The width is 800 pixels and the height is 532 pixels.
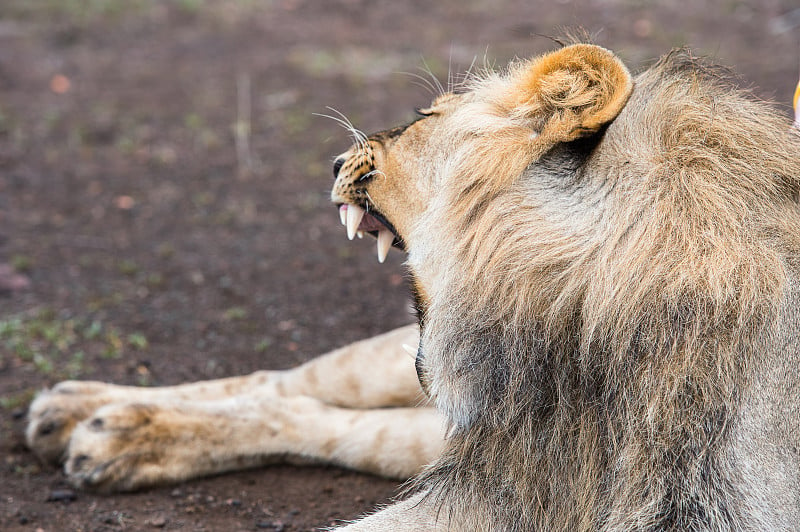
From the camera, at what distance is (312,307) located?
4105mm

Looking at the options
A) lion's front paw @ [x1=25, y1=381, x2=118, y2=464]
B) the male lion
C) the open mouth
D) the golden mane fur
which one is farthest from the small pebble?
the golden mane fur

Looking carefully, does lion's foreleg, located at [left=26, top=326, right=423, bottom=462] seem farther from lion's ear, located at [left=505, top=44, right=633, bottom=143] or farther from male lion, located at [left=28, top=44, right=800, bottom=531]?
lion's ear, located at [left=505, top=44, right=633, bottom=143]

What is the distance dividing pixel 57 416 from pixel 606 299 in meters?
1.89

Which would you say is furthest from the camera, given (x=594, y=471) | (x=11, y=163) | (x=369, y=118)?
(x=369, y=118)

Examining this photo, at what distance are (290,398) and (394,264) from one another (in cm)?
156

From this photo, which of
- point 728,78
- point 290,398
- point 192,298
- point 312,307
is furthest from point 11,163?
point 728,78

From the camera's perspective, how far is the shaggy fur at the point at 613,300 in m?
1.77

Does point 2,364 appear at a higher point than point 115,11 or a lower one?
lower

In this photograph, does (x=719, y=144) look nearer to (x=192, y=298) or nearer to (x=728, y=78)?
(x=728, y=78)

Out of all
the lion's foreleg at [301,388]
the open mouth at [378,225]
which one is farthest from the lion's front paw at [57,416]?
the open mouth at [378,225]

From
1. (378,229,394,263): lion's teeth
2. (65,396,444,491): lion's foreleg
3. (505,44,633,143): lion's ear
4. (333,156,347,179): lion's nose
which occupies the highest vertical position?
(505,44,633,143): lion's ear

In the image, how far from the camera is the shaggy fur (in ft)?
5.81

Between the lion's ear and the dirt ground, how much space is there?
63 cm

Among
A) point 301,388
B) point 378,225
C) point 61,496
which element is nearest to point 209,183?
point 301,388
